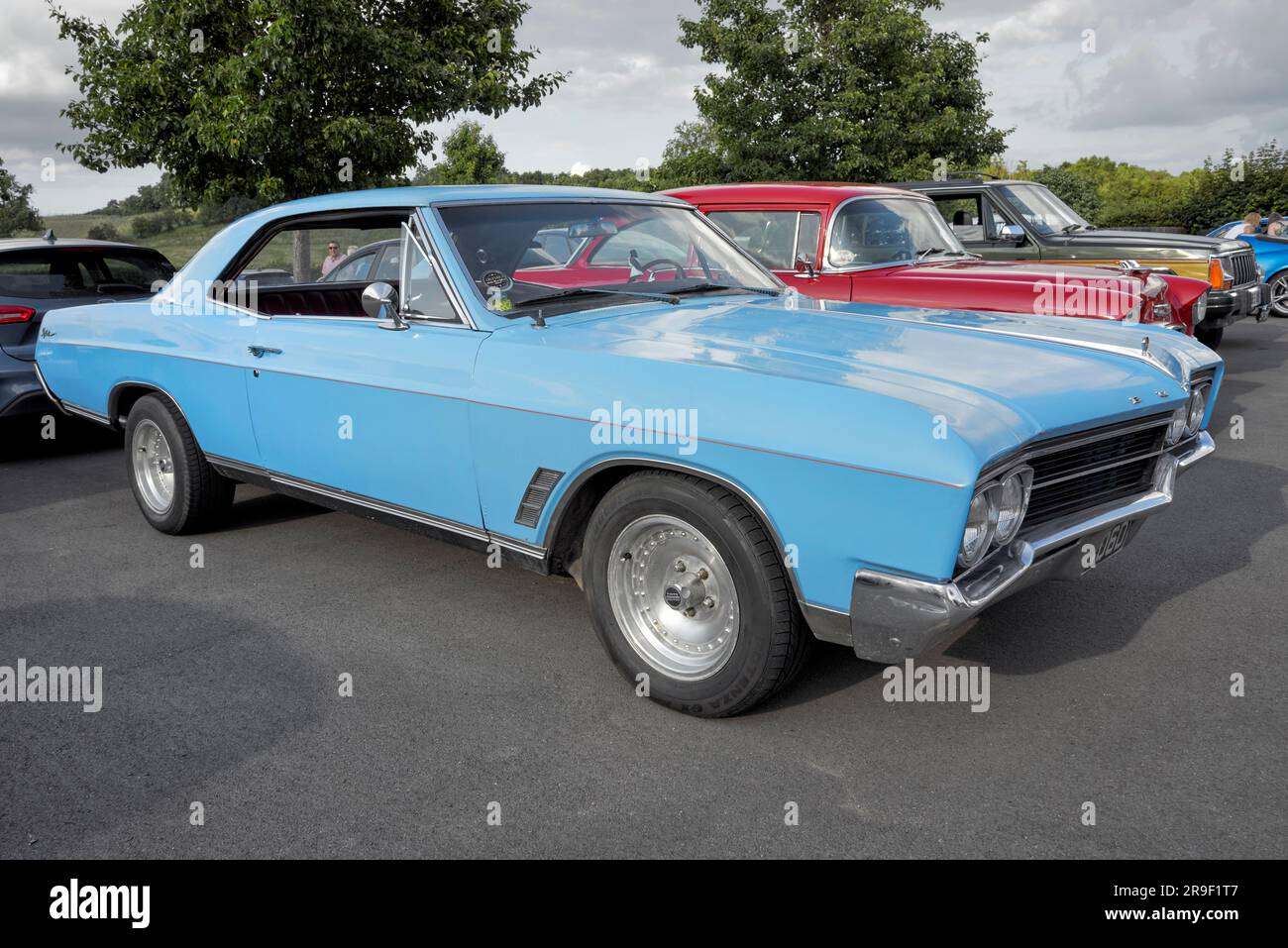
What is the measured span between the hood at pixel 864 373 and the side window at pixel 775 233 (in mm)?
3033

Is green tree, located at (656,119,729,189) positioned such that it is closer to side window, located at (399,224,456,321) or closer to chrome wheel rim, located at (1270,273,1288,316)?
chrome wheel rim, located at (1270,273,1288,316)

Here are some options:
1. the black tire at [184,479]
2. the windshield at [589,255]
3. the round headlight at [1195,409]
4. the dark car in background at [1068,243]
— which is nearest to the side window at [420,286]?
the windshield at [589,255]

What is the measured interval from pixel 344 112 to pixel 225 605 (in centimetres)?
939

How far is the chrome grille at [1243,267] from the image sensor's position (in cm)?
1019

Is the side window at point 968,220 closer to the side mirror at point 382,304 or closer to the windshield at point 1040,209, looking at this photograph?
the windshield at point 1040,209

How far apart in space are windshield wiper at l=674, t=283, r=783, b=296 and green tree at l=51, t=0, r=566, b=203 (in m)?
8.13

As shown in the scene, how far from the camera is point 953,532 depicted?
258 cm

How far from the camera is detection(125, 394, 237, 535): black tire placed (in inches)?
196

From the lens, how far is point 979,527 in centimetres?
278

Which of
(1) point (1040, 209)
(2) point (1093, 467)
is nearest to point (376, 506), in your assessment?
(2) point (1093, 467)

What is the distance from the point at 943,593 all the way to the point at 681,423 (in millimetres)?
870

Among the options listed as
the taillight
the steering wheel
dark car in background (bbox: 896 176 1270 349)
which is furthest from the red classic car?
the taillight

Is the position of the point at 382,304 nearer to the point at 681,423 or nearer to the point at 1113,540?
the point at 681,423
